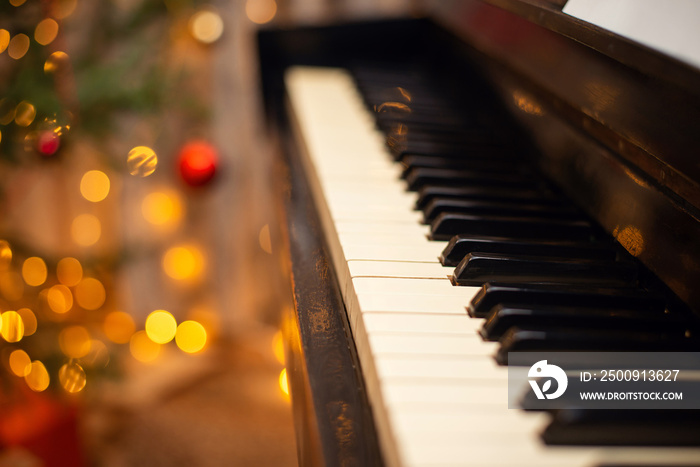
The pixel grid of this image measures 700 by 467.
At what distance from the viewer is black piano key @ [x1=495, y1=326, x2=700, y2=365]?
46 cm

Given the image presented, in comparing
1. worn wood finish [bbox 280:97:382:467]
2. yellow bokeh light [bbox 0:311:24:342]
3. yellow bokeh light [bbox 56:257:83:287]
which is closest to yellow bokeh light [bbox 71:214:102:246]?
yellow bokeh light [bbox 56:257:83:287]

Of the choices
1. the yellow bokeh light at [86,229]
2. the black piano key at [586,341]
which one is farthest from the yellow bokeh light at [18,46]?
the black piano key at [586,341]

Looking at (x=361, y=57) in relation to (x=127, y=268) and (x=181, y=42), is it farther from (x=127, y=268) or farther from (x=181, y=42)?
(x=127, y=268)

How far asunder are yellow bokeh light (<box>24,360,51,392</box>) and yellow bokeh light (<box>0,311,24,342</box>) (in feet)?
0.25

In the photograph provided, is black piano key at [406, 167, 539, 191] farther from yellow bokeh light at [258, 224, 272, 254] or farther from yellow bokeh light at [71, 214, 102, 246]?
yellow bokeh light at [71, 214, 102, 246]

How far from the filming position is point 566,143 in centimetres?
76

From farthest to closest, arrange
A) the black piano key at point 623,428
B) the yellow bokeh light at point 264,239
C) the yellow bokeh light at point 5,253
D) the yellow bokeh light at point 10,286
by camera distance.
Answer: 1. the yellow bokeh light at point 264,239
2. the yellow bokeh light at point 10,286
3. the yellow bokeh light at point 5,253
4. the black piano key at point 623,428

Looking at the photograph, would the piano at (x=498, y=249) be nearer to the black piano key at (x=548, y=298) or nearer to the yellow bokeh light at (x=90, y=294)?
the black piano key at (x=548, y=298)

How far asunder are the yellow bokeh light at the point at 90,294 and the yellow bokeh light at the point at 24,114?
99 centimetres

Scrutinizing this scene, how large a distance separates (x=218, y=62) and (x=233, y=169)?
0.36 meters

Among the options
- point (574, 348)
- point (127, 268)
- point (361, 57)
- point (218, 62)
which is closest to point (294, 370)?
point (574, 348)

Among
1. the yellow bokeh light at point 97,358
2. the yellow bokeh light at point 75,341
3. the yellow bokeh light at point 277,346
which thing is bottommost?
the yellow bokeh light at point 277,346

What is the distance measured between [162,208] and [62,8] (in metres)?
0.68

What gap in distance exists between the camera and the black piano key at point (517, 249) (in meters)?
0.62
